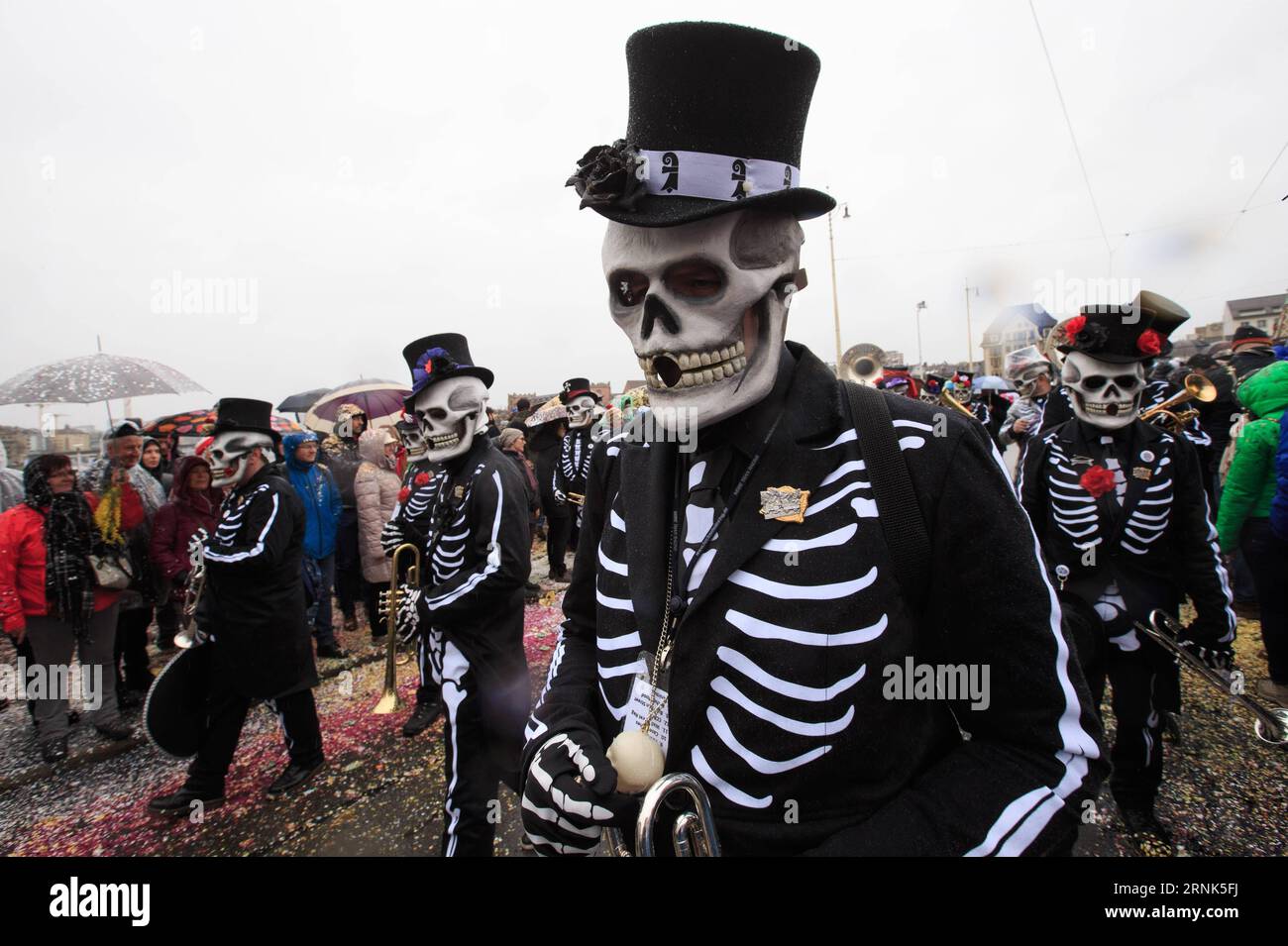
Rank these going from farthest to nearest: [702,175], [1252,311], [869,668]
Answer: [1252,311] < [702,175] < [869,668]

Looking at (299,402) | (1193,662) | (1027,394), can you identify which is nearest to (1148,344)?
(1193,662)

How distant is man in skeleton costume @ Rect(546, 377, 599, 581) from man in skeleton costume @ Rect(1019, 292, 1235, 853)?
250 inches

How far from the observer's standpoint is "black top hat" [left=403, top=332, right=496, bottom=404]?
14.1 ft

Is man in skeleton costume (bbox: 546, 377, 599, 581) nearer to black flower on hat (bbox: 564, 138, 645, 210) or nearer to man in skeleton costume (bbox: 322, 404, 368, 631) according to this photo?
man in skeleton costume (bbox: 322, 404, 368, 631)

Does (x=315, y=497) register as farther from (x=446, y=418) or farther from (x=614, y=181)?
(x=614, y=181)

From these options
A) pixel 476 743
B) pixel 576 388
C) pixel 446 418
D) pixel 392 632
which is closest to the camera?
pixel 476 743

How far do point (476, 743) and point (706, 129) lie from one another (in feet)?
10.4

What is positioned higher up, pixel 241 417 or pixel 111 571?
pixel 241 417

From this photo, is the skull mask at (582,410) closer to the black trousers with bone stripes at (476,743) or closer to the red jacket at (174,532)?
the red jacket at (174,532)

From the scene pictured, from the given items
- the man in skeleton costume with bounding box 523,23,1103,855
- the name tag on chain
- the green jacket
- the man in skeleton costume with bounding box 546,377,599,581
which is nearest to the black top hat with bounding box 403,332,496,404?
the man in skeleton costume with bounding box 523,23,1103,855

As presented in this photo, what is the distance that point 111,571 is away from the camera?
5.33m

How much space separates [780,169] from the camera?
5.31 feet
